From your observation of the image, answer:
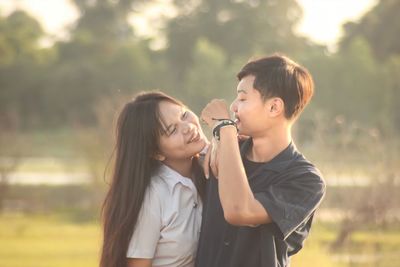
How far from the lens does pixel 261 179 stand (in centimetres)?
243

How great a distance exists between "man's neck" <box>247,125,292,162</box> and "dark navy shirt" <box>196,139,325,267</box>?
20 millimetres

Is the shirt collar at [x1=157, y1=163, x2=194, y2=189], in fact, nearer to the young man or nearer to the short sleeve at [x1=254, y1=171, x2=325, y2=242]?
the young man

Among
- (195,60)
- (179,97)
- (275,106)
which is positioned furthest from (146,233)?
(195,60)

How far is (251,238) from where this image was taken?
7.93ft

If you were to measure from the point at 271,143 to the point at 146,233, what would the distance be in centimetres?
46

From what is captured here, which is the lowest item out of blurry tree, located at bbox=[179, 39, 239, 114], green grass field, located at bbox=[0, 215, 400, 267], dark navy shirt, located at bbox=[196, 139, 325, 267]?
dark navy shirt, located at bbox=[196, 139, 325, 267]

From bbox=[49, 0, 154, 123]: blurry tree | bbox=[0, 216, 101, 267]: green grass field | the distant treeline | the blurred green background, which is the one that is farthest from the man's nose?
bbox=[49, 0, 154, 123]: blurry tree

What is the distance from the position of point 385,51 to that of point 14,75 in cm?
1182

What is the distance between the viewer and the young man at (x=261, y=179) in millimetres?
2322

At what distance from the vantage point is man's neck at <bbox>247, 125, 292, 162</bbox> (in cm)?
247

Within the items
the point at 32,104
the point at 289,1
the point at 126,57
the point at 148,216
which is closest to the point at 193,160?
the point at 148,216

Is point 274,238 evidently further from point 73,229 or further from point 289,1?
point 289,1

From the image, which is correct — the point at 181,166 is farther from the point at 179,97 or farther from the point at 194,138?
the point at 179,97

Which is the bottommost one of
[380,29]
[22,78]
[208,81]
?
[208,81]
